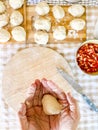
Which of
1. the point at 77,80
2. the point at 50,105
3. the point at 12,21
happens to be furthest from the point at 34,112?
the point at 12,21

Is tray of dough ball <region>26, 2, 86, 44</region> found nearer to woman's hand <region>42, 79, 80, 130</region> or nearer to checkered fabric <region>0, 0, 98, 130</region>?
checkered fabric <region>0, 0, 98, 130</region>

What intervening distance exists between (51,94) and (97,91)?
160 millimetres

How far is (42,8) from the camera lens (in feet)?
3.39

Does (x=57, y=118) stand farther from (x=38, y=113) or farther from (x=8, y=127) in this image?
(x=8, y=127)

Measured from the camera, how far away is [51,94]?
3.30 feet

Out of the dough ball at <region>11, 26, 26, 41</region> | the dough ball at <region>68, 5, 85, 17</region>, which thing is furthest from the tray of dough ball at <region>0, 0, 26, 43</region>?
the dough ball at <region>68, 5, 85, 17</region>

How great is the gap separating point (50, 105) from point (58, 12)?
11.0 inches

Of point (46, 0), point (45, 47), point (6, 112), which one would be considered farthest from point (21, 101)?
point (46, 0)

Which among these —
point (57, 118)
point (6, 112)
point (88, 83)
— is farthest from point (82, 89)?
point (6, 112)

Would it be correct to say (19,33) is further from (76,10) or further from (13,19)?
(76,10)

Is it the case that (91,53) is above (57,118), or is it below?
above

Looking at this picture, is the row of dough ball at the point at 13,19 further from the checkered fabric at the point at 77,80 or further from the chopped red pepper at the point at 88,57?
the chopped red pepper at the point at 88,57

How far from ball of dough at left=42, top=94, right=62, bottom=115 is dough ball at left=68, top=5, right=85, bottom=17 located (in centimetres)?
26

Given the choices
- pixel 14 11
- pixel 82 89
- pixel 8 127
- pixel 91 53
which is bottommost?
pixel 8 127
